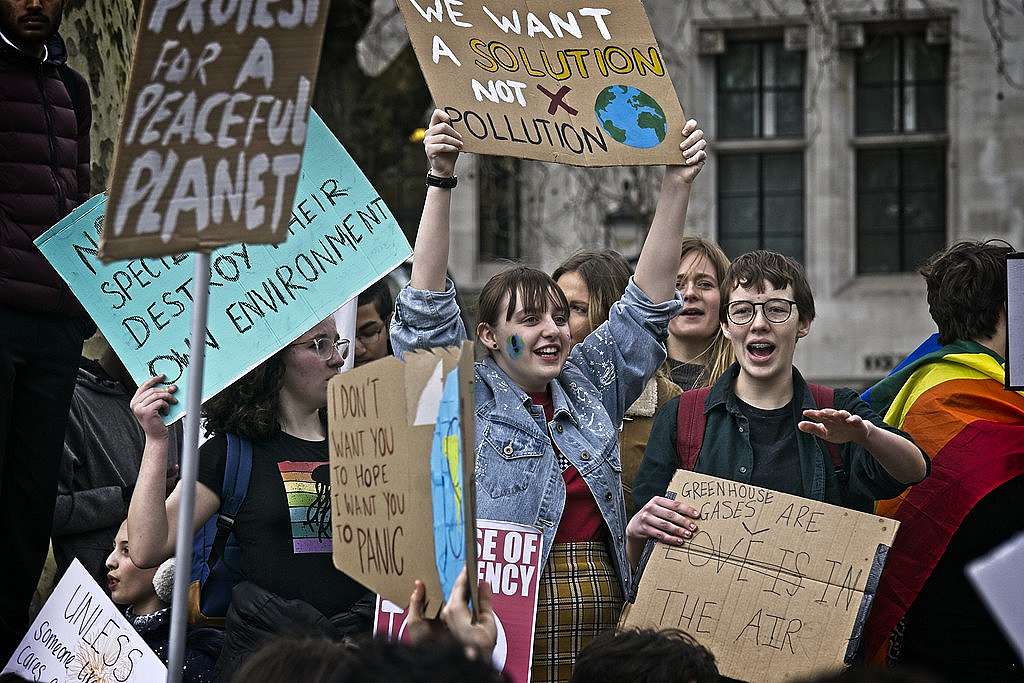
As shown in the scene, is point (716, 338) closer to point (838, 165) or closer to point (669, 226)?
point (669, 226)

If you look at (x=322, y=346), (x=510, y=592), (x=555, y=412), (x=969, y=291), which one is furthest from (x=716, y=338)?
(x=510, y=592)

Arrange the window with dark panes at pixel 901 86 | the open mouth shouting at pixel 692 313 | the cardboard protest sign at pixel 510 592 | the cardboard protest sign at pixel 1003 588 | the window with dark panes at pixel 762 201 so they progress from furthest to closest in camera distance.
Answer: the window with dark panes at pixel 762 201, the window with dark panes at pixel 901 86, the open mouth shouting at pixel 692 313, the cardboard protest sign at pixel 510 592, the cardboard protest sign at pixel 1003 588

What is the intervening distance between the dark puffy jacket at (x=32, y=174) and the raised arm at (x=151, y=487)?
2.08ft

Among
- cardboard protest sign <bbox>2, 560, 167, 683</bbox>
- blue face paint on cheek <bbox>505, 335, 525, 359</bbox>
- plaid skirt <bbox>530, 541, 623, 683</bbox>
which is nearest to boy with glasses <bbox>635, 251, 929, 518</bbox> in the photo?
plaid skirt <bbox>530, 541, 623, 683</bbox>

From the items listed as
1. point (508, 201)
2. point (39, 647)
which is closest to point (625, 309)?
point (39, 647)

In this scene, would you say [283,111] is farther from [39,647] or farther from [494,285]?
[39,647]

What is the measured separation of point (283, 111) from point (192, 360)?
0.52 meters

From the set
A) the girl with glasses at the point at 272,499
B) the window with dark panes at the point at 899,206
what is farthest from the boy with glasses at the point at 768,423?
the window with dark panes at the point at 899,206

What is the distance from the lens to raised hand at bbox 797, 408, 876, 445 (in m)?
3.72

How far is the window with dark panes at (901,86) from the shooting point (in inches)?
615

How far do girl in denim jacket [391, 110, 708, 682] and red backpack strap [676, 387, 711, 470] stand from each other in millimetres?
157

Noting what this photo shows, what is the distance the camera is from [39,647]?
4.04m

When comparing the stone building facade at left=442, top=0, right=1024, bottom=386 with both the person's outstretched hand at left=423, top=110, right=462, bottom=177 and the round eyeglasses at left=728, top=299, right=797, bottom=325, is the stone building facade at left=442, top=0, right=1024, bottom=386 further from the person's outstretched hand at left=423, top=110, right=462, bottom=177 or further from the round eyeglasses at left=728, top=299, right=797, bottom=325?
the person's outstretched hand at left=423, top=110, right=462, bottom=177

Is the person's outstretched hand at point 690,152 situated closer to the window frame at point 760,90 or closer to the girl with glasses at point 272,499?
the girl with glasses at point 272,499
